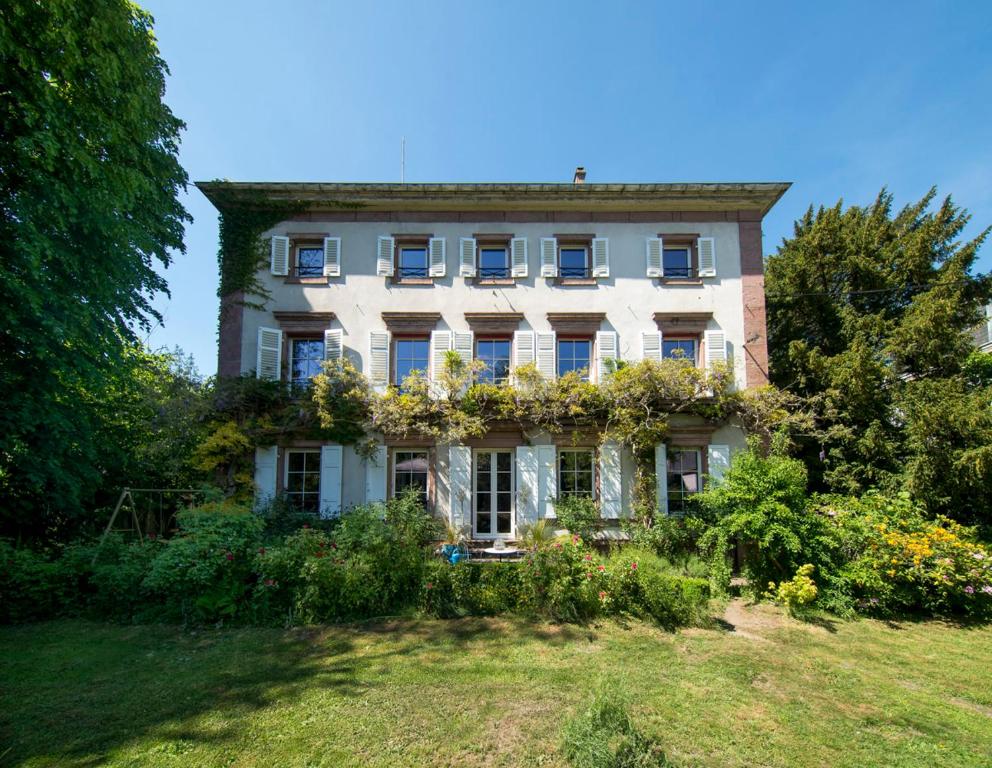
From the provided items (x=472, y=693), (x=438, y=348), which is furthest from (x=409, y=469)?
(x=472, y=693)

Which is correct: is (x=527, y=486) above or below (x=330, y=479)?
below

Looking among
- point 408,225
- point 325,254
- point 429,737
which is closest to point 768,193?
point 408,225

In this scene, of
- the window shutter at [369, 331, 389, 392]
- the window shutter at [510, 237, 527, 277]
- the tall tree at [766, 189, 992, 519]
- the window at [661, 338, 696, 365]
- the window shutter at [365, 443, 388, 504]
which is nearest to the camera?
the tall tree at [766, 189, 992, 519]

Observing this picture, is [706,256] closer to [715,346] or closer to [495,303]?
[715,346]

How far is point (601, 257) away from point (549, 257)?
139 centimetres

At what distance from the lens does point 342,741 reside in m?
3.77

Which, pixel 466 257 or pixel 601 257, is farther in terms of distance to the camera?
pixel 466 257

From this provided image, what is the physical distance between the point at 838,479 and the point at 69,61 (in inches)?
669

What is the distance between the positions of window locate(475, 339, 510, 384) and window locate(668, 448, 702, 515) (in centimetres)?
467

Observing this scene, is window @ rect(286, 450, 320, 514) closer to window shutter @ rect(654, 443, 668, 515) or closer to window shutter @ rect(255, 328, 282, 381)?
window shutter @ rect(255, 328, 282, 381)

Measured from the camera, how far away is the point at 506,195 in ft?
40.7

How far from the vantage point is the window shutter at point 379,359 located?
469 inches

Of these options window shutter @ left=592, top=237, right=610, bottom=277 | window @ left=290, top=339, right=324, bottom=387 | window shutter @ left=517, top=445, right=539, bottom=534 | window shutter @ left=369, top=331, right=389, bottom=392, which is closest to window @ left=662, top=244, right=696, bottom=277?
window shutter @ left=592, top=237, right=610, bottom=277

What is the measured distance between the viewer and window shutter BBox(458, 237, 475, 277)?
12.5m
